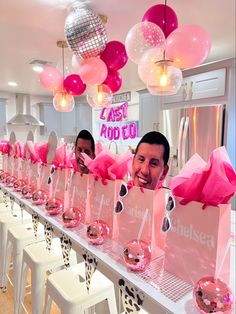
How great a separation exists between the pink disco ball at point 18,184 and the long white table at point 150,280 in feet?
2.64

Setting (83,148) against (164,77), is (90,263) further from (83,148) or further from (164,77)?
Result: (164,77)

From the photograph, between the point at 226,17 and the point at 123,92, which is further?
the point at 123,92

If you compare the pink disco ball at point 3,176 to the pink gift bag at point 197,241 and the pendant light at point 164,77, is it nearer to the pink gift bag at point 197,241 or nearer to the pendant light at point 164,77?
the pendant light at point 164,77

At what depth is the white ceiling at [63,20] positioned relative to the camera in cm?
197

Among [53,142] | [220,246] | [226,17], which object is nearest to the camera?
[220,246]

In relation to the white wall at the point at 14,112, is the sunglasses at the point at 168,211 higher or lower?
lower

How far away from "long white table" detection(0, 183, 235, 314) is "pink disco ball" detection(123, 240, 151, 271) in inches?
0.7

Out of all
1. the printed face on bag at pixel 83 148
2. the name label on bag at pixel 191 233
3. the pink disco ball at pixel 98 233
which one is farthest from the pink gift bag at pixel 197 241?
the printed face on bag at pixel 83 148

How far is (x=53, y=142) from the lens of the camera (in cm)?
136

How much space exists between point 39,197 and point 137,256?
0.77 m

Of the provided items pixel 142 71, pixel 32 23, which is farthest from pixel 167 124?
pixel 32 23

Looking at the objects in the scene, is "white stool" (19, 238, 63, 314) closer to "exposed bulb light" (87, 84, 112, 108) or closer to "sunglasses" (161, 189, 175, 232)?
"sunglasses" (161, 189, 175, 232)

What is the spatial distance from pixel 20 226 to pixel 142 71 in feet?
4.56

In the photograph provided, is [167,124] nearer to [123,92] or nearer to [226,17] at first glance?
[226,17]
